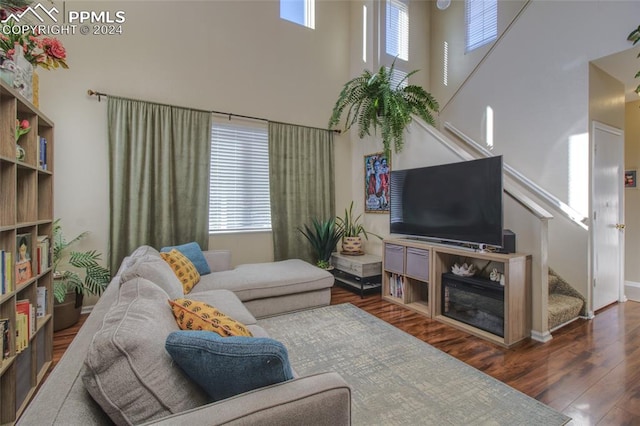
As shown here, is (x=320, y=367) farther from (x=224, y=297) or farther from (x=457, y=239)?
(x=457, y=239)

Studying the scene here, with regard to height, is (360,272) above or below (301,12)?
below

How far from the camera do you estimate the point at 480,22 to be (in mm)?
4332

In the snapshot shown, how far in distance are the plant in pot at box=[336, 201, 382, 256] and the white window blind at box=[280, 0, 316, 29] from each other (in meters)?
2.88

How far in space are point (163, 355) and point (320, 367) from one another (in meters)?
1.45

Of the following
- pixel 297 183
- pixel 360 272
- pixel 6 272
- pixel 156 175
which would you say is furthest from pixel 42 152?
pixel 360 272

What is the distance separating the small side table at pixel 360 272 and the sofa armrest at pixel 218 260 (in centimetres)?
153

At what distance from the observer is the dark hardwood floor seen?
5.75 ft

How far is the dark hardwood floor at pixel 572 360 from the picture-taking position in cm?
175

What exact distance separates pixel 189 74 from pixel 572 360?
15.6ft

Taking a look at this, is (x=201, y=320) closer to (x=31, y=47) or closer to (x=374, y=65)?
(x=31, y=47)

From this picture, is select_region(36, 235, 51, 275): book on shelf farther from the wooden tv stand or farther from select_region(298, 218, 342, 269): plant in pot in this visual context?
the wooden tv stand

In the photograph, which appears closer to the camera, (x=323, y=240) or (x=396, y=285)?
(x=396, y=285)

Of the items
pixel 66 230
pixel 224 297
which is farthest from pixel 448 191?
pixel 66 230
